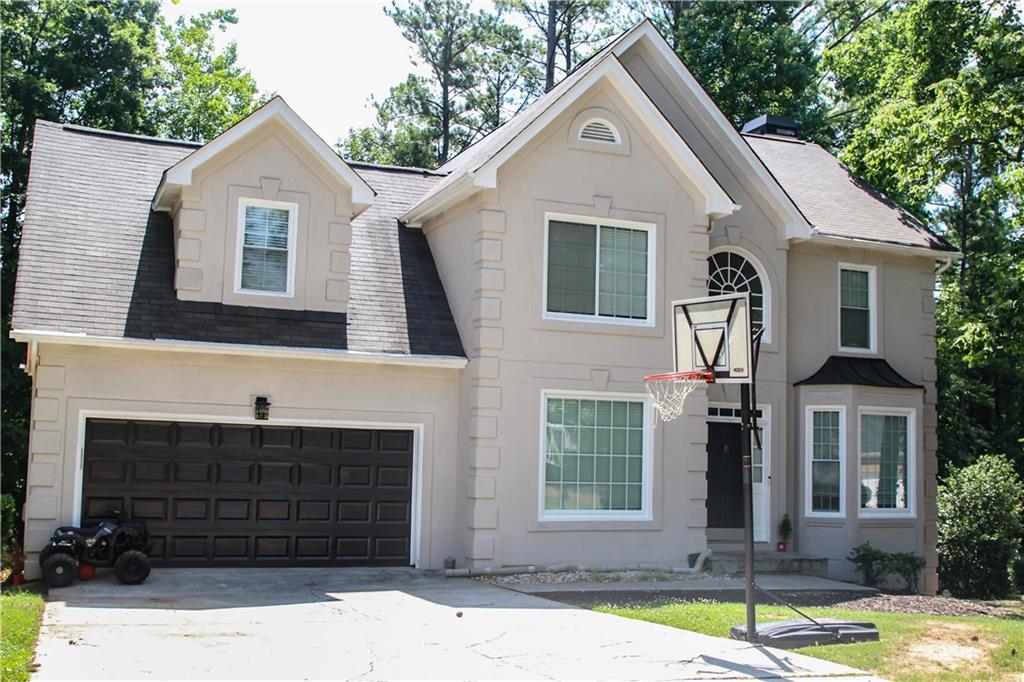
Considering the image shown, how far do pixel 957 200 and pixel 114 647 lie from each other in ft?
107

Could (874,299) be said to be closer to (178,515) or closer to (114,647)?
(178,515)

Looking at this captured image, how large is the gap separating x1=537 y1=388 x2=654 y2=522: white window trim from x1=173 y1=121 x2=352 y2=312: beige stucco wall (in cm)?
355

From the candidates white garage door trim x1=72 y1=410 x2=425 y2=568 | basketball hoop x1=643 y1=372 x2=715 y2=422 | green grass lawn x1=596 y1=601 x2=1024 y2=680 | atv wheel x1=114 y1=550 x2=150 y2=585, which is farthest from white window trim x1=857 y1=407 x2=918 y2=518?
atv wheel x1=114 y1=550 x2=150 y2=585

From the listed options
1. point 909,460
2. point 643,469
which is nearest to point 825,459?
point 909,460

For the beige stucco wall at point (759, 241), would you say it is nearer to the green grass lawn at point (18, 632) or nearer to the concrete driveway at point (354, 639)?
the concrete driveway at point (354, 639)

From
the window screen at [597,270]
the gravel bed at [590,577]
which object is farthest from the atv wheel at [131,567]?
the window screen at [597,270]

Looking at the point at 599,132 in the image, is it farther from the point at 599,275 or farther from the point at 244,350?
the point at 244,350

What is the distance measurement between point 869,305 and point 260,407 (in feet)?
37.8

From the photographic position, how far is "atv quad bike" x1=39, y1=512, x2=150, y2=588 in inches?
521

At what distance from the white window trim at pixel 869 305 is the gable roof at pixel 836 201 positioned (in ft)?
2.13

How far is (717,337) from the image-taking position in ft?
37.8

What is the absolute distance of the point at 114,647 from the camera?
986 centimetres

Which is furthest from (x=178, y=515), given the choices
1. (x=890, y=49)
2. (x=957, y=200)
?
(x=957, y=200)

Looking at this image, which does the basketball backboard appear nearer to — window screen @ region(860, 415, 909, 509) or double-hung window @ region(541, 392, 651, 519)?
double-hung window @ region(541, 392, 651, 519)
